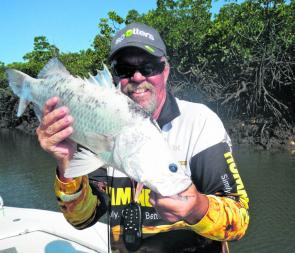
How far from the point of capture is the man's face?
2.73m

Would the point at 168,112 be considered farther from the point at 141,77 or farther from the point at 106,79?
the point at 106,79

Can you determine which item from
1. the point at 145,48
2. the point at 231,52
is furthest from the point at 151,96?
the point at 231,52

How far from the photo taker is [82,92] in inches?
91.2

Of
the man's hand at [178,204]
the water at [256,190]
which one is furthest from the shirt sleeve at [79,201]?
the water at [256,190]

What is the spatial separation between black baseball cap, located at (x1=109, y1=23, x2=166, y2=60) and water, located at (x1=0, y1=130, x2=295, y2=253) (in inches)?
288

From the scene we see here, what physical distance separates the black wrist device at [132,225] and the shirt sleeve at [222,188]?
1.50 feet

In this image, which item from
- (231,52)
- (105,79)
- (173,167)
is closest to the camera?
(173,167)

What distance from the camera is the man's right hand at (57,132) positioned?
2.30 m

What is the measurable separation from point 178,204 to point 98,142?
564 millimetres

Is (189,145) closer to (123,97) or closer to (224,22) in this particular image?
(123,97)

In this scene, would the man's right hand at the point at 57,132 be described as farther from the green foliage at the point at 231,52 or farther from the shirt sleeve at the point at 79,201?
the green foliage at the point at 231,52

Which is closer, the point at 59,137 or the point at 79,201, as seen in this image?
the point at 59,137

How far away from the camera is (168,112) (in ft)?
9.16

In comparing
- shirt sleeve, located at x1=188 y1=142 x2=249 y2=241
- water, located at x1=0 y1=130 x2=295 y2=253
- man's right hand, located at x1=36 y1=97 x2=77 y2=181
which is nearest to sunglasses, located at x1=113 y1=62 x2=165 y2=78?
man's right hand, located at x1=36 y1=97 x2=77 y2=181
